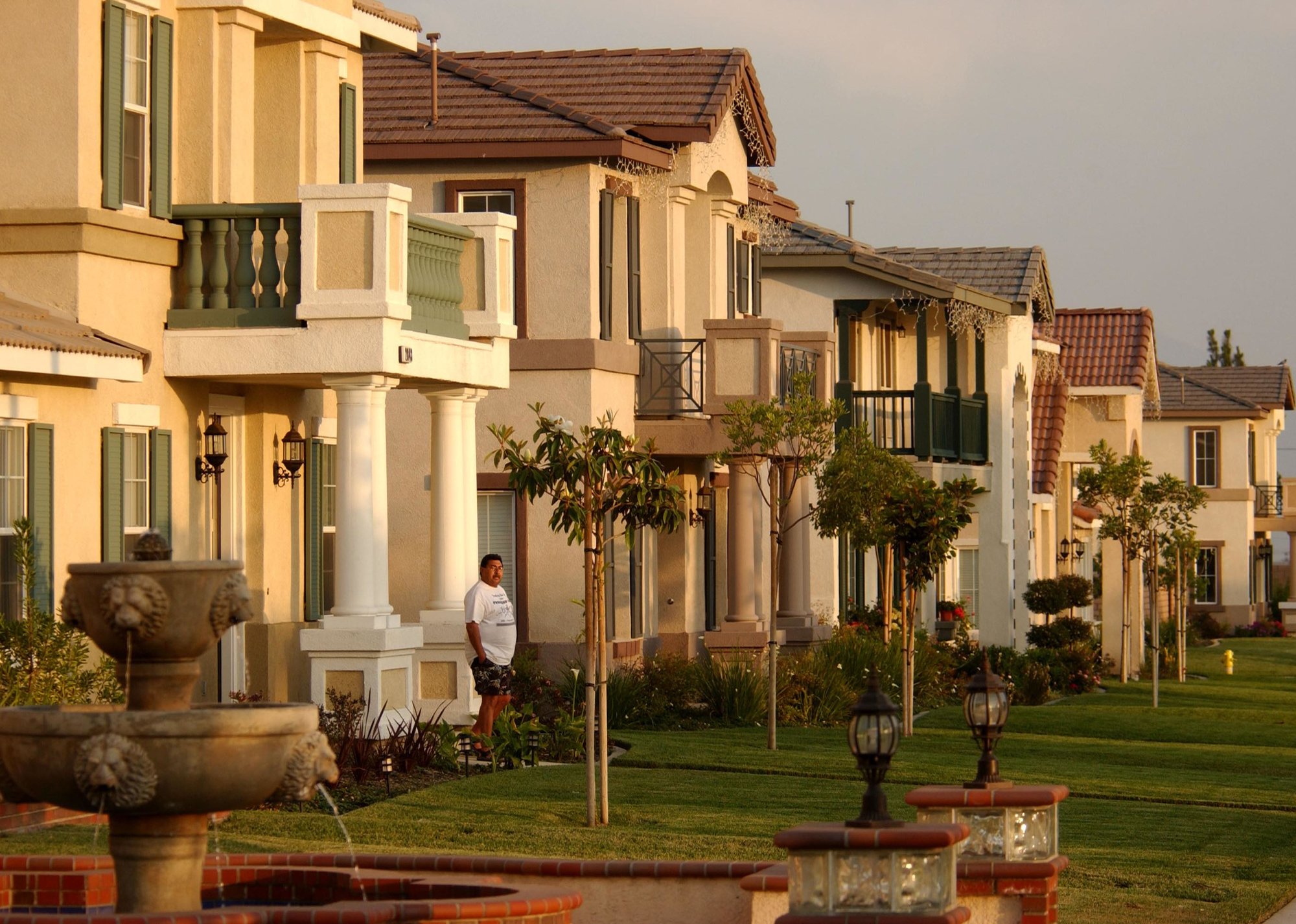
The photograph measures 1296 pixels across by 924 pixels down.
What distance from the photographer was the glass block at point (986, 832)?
36.4 ft

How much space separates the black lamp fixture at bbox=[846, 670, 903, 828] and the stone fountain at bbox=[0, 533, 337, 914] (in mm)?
2189

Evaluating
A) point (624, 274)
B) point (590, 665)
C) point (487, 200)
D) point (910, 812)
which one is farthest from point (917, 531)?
point (590, 665)

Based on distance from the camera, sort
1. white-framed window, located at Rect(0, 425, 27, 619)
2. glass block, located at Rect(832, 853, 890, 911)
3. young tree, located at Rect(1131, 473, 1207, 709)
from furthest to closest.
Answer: young tree, located at Rect(1131, 473, 1207, 709)
white-framed window, located at Rect(0, 425, 27, 619)
glass block, located at Rect(832, 853, 890, 911)

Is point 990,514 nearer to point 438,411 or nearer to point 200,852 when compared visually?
point 438,411

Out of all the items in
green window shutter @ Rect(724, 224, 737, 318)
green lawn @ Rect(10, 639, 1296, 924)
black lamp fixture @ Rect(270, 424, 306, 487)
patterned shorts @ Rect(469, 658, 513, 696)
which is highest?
green window shutter @ Rect(724, 224, 737, 318)

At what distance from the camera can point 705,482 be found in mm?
28562

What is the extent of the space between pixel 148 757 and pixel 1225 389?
63.8 m

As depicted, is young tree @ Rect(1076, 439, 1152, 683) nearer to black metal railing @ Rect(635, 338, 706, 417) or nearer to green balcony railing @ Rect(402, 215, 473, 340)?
black metal railing @ Rect(635, 338, 706, 417)

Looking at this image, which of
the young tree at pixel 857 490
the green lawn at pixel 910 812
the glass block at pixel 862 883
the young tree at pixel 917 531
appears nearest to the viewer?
the glass block at pixel 862 883

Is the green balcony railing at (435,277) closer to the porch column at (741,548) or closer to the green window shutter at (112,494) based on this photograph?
the green window shutter at (112,494)

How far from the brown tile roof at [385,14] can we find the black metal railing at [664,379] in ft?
18.3

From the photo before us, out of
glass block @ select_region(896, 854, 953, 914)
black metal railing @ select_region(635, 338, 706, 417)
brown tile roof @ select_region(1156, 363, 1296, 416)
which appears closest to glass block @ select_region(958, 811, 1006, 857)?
glass block @ select_region(896, 854, 953, 914)

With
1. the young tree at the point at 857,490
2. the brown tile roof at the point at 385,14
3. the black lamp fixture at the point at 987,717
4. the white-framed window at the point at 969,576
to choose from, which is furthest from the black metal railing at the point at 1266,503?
the black lamp fixture at the point at 987,717

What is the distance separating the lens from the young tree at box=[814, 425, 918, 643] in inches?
987
